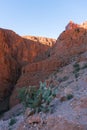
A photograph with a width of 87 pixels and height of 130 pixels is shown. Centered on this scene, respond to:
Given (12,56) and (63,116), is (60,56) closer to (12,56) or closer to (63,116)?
(12,56)

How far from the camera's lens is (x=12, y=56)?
58.3 metres

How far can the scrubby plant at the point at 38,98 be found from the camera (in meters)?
18.6

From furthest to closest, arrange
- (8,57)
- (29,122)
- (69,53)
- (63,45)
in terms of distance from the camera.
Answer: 1. (8,57)
2. (63,45)
3. (69,53)
4. (29,122)

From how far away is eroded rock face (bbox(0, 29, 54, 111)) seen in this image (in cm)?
5081

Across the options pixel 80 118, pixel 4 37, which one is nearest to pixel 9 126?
pixel 80 118

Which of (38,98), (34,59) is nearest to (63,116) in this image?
(38,98)

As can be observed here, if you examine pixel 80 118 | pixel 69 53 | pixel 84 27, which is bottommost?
pixel 80 118

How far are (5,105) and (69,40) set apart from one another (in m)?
11.8

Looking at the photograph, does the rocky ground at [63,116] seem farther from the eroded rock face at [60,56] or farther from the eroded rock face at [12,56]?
the eroded rock face at [12,56]

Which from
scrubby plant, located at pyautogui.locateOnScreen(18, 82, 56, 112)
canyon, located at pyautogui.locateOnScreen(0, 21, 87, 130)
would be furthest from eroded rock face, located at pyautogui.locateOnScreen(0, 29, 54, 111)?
scrubby plant, located at pyautogui.locateOnScreen(18, 82, 56, 112)

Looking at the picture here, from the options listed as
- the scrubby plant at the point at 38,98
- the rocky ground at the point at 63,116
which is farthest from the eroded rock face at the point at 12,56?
the scrubby plant at the point at 38,98

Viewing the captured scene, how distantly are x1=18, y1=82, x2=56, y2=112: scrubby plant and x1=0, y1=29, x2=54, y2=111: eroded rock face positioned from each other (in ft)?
86.7

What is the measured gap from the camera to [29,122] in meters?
18.1

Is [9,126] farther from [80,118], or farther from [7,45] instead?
[7,45]
